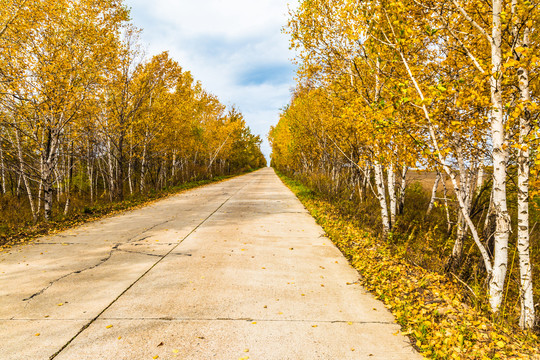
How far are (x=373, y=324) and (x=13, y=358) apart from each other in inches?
166

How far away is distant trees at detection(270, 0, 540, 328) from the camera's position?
3666 millimetres

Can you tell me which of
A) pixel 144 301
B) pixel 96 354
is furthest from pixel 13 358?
pixel 144 301

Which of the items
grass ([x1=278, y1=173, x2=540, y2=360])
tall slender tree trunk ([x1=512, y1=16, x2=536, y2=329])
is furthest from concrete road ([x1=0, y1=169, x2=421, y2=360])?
tall slender tree trunk ([x1=512, y1=16, x2=536, y2=329])

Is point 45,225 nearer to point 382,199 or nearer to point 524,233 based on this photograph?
point 382,199

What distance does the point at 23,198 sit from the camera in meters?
21.6

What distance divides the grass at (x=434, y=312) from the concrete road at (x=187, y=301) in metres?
0.22

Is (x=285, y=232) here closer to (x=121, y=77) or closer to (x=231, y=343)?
(x=231, y=343)

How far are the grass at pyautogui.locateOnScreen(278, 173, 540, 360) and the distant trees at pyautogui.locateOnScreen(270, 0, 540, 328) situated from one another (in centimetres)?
50

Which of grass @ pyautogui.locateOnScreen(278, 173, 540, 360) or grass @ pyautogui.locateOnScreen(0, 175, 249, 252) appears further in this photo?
grass @ pyautogui.locateOnScreen(0, 175, 249, 252)

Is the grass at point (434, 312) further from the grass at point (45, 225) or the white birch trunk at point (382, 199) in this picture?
the grass at point (45, 225)

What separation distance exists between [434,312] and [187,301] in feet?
11.6

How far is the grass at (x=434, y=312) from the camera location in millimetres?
3135

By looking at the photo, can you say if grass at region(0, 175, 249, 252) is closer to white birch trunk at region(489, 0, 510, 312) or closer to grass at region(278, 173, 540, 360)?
grass at region(278, 173, 540, 360)

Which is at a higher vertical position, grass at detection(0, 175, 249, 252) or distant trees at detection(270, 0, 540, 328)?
distant trees at detection(270, 0, 540, 328)
